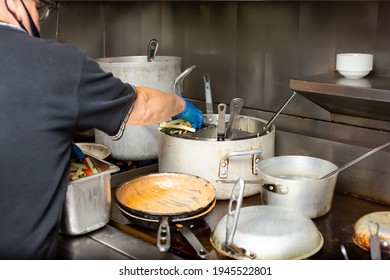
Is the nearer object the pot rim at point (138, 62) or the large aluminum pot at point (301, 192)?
the large aluminum pot at point (301, 192)

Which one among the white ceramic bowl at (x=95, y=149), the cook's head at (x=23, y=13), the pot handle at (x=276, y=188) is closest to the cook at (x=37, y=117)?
the cook's head at (x=23, y=13)

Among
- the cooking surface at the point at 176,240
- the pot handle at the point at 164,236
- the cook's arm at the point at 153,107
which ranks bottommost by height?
the cooking surface at the point at 176,240

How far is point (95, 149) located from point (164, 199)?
23.0 inches

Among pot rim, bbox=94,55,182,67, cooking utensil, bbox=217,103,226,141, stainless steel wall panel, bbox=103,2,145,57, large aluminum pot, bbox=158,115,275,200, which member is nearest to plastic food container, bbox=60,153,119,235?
large aluminum pot, bbox=158,115,275,200

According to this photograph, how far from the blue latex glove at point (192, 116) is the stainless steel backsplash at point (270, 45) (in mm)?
346

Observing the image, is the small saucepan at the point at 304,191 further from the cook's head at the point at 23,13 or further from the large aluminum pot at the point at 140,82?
the cook's head at the point at 23,13

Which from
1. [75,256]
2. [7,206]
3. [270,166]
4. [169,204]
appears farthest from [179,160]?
[7,206]

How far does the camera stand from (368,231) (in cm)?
127

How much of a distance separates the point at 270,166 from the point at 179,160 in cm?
29

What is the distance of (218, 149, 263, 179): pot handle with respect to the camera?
1.48 meters

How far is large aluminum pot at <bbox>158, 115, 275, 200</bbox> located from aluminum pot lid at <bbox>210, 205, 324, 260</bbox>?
0.73 ft

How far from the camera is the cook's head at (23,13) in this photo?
1102 mm

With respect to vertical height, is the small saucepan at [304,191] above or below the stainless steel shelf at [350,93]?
below

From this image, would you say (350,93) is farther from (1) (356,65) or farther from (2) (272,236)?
(2) (272,236)
